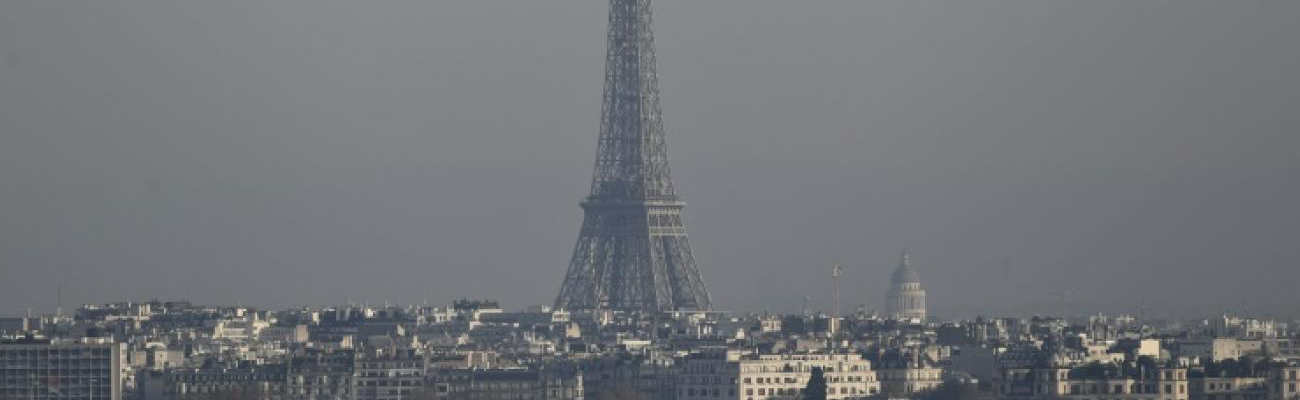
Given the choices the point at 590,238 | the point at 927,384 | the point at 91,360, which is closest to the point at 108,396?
the point at 91,360

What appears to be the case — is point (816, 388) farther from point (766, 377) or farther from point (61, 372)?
point (61, 372)

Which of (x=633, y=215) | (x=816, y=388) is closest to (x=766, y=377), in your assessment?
(x=816, y=388)

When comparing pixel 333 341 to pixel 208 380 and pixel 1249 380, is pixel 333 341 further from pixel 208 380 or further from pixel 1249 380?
pixel 1249 380

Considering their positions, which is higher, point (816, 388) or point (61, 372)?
point (61, 372)

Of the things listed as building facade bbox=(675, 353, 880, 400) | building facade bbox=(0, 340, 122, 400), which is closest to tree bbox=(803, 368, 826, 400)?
building facade bbox=(675, 353, 880, 400)

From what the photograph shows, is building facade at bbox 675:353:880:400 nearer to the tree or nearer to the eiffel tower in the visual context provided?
the tree

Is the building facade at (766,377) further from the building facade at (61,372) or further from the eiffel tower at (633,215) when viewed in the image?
the eiffel tower at (633,215)

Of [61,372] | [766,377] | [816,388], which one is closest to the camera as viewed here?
[816,388]
